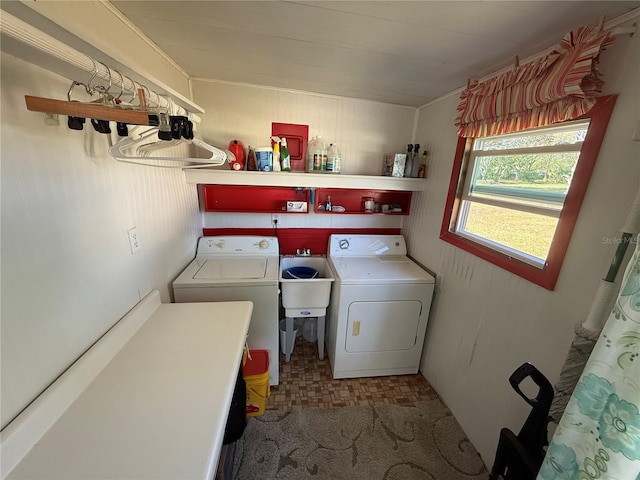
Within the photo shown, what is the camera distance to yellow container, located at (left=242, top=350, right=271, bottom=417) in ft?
5.55

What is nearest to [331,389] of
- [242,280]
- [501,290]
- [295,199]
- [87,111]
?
[242,280]

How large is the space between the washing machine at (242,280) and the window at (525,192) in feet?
4.70

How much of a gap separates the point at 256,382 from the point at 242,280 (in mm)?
689

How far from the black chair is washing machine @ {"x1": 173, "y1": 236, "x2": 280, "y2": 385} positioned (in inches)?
55.6

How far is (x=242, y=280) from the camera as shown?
1796 millimetres

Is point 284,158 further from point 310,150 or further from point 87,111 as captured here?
point 87,111

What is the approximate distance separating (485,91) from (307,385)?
7.90 feet

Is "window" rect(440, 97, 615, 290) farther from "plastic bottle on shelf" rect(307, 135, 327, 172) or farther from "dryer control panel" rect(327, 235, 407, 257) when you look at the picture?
"plastic bottle on shelf" rect(307, 135, 327, 172)

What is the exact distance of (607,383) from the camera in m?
0.75

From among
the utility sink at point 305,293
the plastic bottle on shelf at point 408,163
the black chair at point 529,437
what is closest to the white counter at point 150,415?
the utility sink at point 305,293

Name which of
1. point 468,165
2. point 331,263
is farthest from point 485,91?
point 331,263

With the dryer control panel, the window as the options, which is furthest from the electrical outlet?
the window

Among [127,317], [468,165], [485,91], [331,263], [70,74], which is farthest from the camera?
[331,263]

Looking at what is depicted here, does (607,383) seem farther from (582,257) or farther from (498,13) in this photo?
(498,13)
